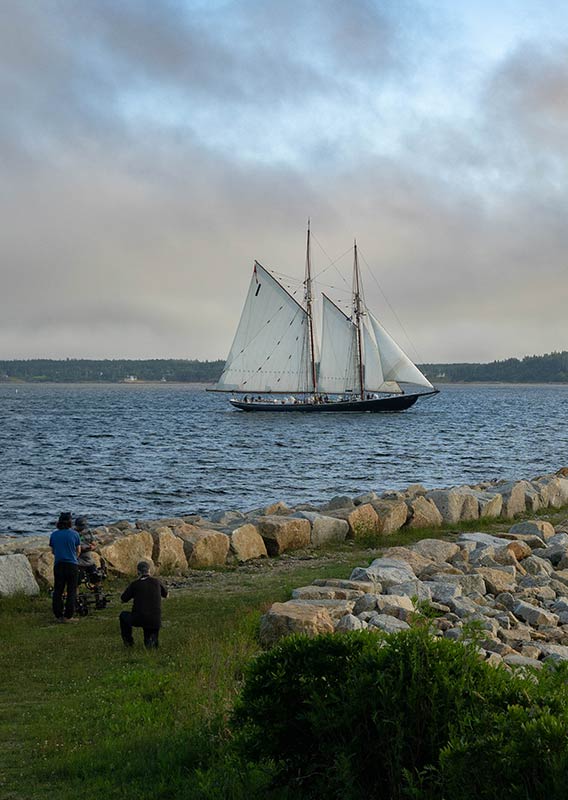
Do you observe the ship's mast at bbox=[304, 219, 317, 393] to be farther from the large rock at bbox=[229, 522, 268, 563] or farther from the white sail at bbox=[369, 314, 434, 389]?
the large rock at bbox=[229, 522, 268, 563]

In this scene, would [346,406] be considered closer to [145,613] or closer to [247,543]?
[247,543]

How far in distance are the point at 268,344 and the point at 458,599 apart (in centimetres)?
8269

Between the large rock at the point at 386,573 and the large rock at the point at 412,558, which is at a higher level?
the large rock at the point at 386,573

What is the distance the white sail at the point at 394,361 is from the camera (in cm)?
9475

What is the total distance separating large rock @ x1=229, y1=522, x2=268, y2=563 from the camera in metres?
18.4

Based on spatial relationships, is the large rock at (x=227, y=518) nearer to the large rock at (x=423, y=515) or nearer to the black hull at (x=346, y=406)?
the large rock at (x=423, y=515)

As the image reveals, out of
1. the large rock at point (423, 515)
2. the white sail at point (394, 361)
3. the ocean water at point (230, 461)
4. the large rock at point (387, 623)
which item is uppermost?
the white sail at point (394, 361)

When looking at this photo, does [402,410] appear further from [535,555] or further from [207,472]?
[535,555]

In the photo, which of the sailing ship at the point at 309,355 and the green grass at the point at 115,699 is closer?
the green grass at the point at 115,699

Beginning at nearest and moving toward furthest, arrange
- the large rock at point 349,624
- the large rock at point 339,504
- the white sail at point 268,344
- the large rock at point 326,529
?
1. the large rock at point 349,624
2. the large rock at point 326,529
3. the large rock at point 339,504
4. the white sail at point 268,344

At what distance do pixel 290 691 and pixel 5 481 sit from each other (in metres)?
36.9

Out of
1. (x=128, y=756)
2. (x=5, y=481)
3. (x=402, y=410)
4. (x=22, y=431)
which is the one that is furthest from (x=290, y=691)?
(x=402, y=410)

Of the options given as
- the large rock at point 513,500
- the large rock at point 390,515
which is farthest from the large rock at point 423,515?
the large rock at point 513,500

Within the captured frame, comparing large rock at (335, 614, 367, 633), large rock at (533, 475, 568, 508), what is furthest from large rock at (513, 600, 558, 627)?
large rock at (533, 475, 568, 508)
